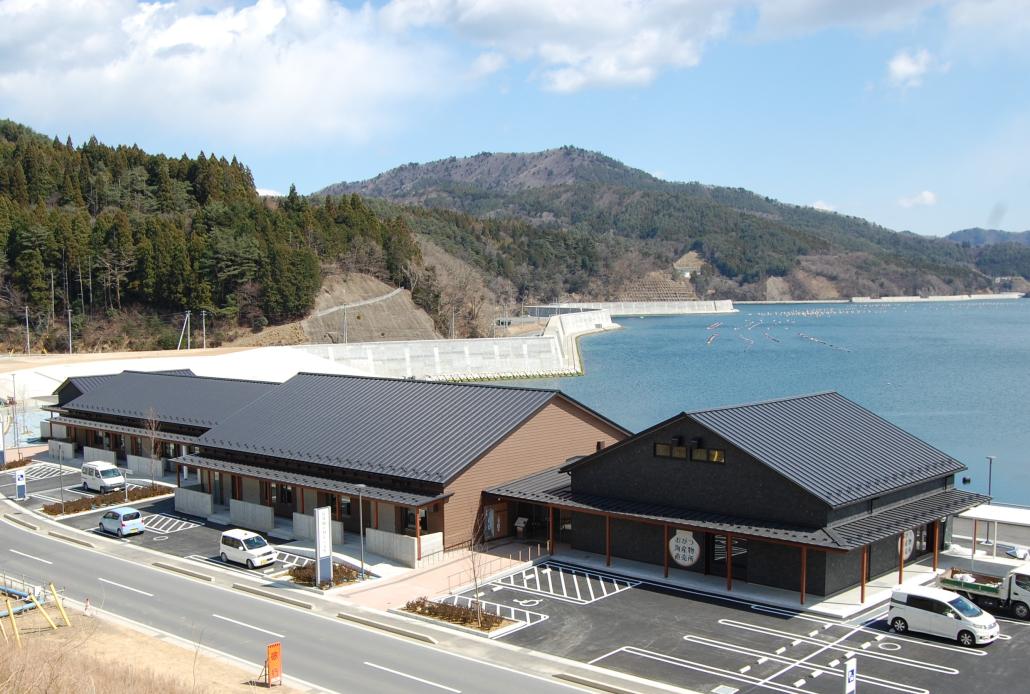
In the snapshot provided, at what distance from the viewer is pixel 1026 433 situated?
66.9 metres

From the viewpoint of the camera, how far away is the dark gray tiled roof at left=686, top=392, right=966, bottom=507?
84.3ft

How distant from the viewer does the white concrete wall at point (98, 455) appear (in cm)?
4659

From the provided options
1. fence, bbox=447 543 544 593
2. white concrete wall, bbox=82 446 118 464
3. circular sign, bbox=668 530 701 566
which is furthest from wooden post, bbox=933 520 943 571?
white concrete wall, bbox=82 446 118 464

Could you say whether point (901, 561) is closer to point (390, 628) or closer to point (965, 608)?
point (965, 608)

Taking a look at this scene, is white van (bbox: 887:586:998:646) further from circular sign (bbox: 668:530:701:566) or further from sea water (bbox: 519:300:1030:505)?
sea water (bbox: 519:300:1030:505)

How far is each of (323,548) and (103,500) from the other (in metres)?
16.3

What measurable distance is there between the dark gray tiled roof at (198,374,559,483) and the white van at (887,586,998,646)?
13.7m

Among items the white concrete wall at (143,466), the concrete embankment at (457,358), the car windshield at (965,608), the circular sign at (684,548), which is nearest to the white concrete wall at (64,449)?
the white concrete wall at (143,466)

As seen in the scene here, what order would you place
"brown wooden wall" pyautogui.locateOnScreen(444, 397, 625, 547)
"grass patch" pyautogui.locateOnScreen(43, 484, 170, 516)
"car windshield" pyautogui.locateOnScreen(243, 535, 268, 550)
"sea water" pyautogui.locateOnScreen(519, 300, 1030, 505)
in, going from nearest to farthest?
1. "car windshield" pyautogui.locateOnScreen(243, 535, 268, 550)
2. "brown wooden wall" pyautogui.locateOnScreen(444, 397, 625, 547)
3. "grass patch" pyautogui.locateOnScreen(43, 484, 170, 516)
4. "sea water" pyautogui.locateOnScreen(519, 300, 1030, 505)

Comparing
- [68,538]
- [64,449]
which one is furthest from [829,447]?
[64,449]

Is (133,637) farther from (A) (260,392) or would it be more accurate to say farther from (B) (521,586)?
(A) (260,392)

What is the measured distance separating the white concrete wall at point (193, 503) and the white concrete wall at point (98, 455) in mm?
11123

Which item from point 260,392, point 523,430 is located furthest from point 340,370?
point 523,430

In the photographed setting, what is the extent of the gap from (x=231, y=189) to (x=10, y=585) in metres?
118
